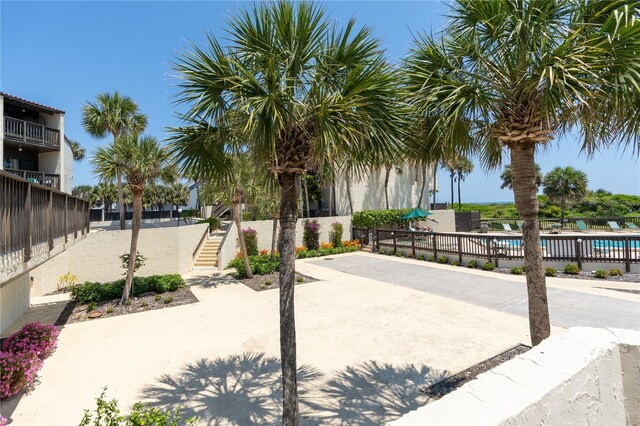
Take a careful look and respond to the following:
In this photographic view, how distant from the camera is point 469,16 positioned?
391 centimetres

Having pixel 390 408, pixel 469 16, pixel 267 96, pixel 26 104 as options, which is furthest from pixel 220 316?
pixel 26 104

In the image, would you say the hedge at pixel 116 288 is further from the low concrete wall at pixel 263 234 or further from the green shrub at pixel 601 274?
the green shrub at pixel 601 274

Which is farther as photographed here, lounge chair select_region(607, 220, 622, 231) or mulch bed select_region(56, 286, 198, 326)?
lounge chair select_region(607, 220, 622, 231)

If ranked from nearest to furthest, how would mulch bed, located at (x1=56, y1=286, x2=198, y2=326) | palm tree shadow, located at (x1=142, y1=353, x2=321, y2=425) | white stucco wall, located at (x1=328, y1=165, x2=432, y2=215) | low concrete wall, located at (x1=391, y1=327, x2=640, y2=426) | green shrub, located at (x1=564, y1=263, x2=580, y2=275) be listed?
low concrete wall, located at (x1=391, y1=327, x2=640, y2=426)
palm tree shadow, located at (x1=142, y1=353, x2=321, y2=425)
mulch bed, located at (x1=56, y1=286, x2=198, y2=326)
green shrub, located at (x1=564, y1=263, x2=580, y2=275)
white stucco wall, located at (x1=328, y1=165, x2=432, y2=215)

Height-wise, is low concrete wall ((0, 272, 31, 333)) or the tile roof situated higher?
the tile roof

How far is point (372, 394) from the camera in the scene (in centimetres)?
439

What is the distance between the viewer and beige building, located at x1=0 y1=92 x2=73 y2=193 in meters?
15.9

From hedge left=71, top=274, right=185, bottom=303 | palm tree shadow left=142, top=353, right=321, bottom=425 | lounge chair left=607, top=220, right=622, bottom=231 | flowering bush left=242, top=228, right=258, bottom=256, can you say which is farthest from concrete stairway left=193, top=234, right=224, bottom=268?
lounge chair left=607, top=220, right=622, bottom=231

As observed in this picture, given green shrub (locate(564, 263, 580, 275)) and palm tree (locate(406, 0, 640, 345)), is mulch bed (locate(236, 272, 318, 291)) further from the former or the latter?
green shrub (locate(564, 263, 580, 275))

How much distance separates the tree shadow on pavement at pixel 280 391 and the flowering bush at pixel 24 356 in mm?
1993

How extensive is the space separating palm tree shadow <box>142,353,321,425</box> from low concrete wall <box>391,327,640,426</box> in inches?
124

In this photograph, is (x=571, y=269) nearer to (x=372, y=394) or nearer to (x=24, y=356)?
(x=372, y=394)

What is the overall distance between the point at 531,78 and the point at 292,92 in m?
2.93

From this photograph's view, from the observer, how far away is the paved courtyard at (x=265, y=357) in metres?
4.26
